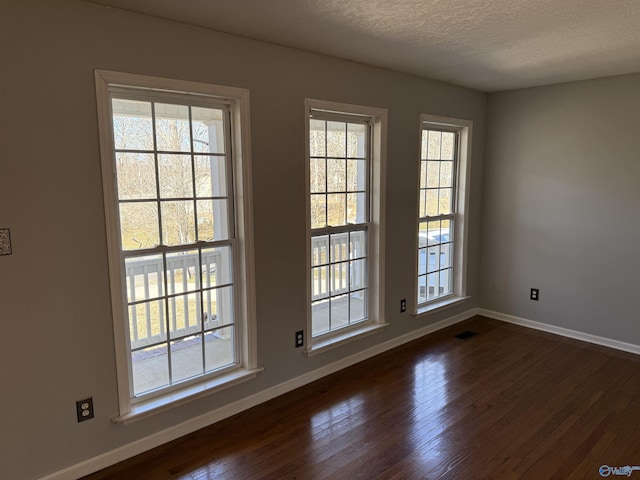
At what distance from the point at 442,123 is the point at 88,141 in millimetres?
3202

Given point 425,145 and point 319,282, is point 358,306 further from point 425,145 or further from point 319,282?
point 425,145

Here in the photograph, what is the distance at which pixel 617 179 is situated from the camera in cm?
389

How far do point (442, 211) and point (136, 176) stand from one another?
312 cm

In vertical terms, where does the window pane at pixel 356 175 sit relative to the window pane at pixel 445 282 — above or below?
above

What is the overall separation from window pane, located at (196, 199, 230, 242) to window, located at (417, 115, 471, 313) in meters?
2.05

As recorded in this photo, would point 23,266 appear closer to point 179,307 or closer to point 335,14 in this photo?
point 179,307

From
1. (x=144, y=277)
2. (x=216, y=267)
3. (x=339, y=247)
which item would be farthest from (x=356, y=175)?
(x=144, y=277)

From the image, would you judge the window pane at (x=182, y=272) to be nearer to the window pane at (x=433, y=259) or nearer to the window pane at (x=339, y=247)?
the window pane at (x=339, y=247)

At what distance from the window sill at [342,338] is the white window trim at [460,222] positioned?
0.58m

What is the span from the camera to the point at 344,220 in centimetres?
359

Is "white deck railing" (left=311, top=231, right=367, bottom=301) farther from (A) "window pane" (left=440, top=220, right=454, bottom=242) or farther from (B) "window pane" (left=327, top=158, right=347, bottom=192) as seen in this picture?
(A) "window pane" (left=440, top=220, right=454, bottom=242)

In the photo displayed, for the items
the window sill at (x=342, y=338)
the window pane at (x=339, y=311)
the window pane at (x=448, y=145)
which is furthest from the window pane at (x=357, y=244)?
the window pane at (x=448, y=145)

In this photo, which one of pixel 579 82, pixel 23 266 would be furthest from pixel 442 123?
pixel 23 266

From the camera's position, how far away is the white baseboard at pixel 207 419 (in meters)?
2.34
